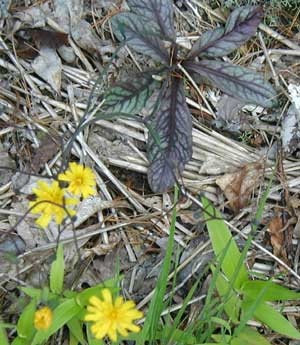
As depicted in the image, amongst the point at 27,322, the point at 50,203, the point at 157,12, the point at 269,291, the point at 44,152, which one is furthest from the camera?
the point at 157,12

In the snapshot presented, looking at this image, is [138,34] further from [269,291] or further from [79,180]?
[269,291]

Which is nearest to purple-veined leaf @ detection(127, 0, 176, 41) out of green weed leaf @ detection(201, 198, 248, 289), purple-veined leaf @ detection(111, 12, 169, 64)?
purple-veined leaf @ detection(111, 12, 169, 64)

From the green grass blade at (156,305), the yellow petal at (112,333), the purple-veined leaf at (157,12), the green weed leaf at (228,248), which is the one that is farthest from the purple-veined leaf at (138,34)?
the yellow petal at (112,333)

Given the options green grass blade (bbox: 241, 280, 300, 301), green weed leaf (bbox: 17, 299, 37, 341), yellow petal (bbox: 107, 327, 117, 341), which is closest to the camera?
yellow petal (bbox: 107, 327, 117, 341)

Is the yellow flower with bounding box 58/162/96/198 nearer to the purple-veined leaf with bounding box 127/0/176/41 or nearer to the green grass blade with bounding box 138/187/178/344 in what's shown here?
the green grass blade with bounding box 138/187/178/344

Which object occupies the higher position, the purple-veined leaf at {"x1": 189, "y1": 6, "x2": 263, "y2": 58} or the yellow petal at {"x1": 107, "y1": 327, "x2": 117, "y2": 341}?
the purple-veined leaf at {"x1": 189, "y1": 6, "x2": 263, "y2": 58}

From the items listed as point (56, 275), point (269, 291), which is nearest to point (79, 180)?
point (56, 275)

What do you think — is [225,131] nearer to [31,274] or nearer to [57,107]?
[57,107]

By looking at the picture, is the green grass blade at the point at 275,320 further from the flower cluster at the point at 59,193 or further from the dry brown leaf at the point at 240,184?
the flower cluster at the point at 59,193

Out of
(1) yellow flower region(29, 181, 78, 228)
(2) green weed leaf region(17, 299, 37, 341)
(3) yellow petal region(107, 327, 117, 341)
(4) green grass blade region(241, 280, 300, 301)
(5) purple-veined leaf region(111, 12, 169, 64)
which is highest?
(5) purple-veined leaf region(111, 12, 169, 64)
